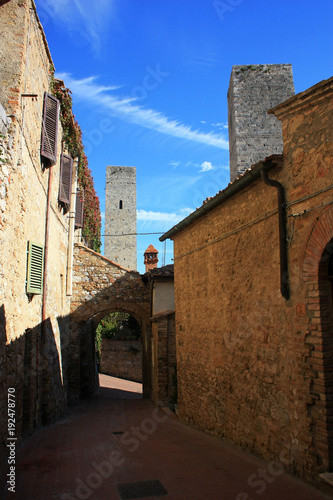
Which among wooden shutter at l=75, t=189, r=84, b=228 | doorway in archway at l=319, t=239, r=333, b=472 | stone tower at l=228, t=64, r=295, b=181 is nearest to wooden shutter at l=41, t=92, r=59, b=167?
wooden shutter at l=75, t=189, r=84, b=228

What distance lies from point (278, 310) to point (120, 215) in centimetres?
3298

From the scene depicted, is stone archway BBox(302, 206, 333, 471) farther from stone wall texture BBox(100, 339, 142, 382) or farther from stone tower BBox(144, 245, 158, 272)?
stone tower BBox(144, 245, 158, 272)

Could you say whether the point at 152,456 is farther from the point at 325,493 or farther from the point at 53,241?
the point at 53,241

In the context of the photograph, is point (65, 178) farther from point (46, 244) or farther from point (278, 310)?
point (278, 310)

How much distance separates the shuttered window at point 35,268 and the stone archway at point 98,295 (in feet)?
21.9

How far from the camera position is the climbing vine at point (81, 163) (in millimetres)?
11492

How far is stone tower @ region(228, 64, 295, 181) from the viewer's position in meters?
14.4

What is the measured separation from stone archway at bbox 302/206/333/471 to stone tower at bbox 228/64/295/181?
9.88 meters

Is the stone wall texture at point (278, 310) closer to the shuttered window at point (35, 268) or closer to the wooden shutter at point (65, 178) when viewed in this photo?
the shuttered window at point (35, 268)

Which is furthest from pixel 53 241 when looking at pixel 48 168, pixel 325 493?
pixel 325 493

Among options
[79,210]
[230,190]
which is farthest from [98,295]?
[230,190]

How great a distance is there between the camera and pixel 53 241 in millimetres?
11062

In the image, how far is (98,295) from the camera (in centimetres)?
1569

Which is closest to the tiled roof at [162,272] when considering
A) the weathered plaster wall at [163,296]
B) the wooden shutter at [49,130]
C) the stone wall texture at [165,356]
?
the weathered plaster wall at [163,296]
